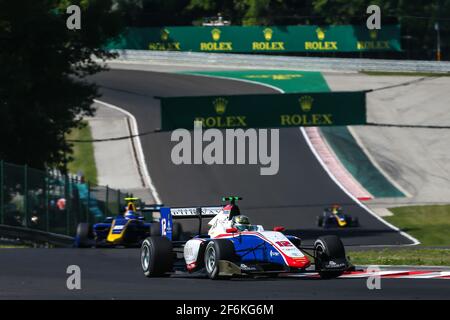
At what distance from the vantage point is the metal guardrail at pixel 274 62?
7131cm

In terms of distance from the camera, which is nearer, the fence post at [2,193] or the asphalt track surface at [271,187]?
the fence post at [2,193]

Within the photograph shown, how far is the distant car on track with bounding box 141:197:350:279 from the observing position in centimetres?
1786

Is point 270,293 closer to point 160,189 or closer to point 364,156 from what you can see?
point 160,189

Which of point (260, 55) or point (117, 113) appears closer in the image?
point (117, 113)

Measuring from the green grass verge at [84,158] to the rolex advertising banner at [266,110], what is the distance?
8.04 m

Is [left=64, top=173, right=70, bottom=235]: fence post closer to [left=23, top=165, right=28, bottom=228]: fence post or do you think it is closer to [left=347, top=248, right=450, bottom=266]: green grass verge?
[left=23, top=165, right=28, bottom=228]: fence post

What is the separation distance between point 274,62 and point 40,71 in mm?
35552

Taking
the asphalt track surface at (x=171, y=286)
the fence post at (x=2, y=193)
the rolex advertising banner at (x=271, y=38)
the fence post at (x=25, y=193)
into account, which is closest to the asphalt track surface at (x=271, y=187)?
the fence post at (x=25, y=193)

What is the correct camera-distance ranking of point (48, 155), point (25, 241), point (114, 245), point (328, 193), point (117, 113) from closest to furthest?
1. point (114, 245)
2. point (25, 241)
3. point (48, 155)
4. point (328, 193)
5. point (117, 113)

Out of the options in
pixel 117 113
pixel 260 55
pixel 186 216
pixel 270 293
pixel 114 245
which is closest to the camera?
pixel 270 293

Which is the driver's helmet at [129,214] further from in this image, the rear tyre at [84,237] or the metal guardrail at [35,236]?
the metal guardrail at [35,236]

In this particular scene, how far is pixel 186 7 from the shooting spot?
87062 millimetres

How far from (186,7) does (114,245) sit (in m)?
60.1

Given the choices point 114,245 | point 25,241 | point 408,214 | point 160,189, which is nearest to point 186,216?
point 114,245
